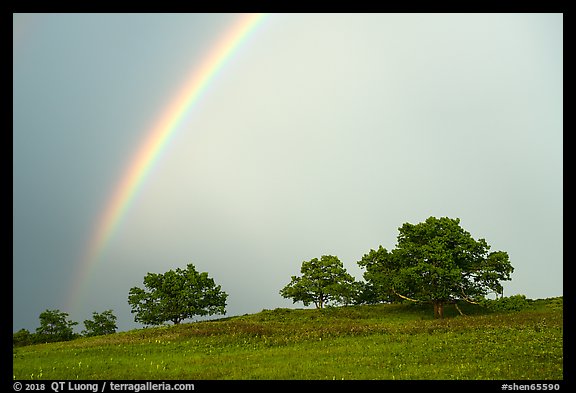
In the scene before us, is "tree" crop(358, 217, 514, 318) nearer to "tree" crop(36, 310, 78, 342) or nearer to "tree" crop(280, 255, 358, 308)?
"tree" crop(280, 255, 358, 308)

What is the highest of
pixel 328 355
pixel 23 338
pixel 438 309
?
pixel 328 355

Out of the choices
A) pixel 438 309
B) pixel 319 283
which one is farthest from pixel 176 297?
pixel 438 309

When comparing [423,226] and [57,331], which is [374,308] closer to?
[423,226]

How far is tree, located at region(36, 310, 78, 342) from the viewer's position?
75.9 m

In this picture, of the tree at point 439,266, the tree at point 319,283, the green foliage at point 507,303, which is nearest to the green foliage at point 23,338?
the tree at point 319,283

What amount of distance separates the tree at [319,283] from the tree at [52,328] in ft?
140

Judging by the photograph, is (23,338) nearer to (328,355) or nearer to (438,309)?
(438,309)

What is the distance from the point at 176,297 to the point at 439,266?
39125mm

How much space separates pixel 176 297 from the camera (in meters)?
64.5

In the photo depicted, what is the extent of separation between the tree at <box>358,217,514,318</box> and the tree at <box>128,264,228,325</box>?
88.3ft
